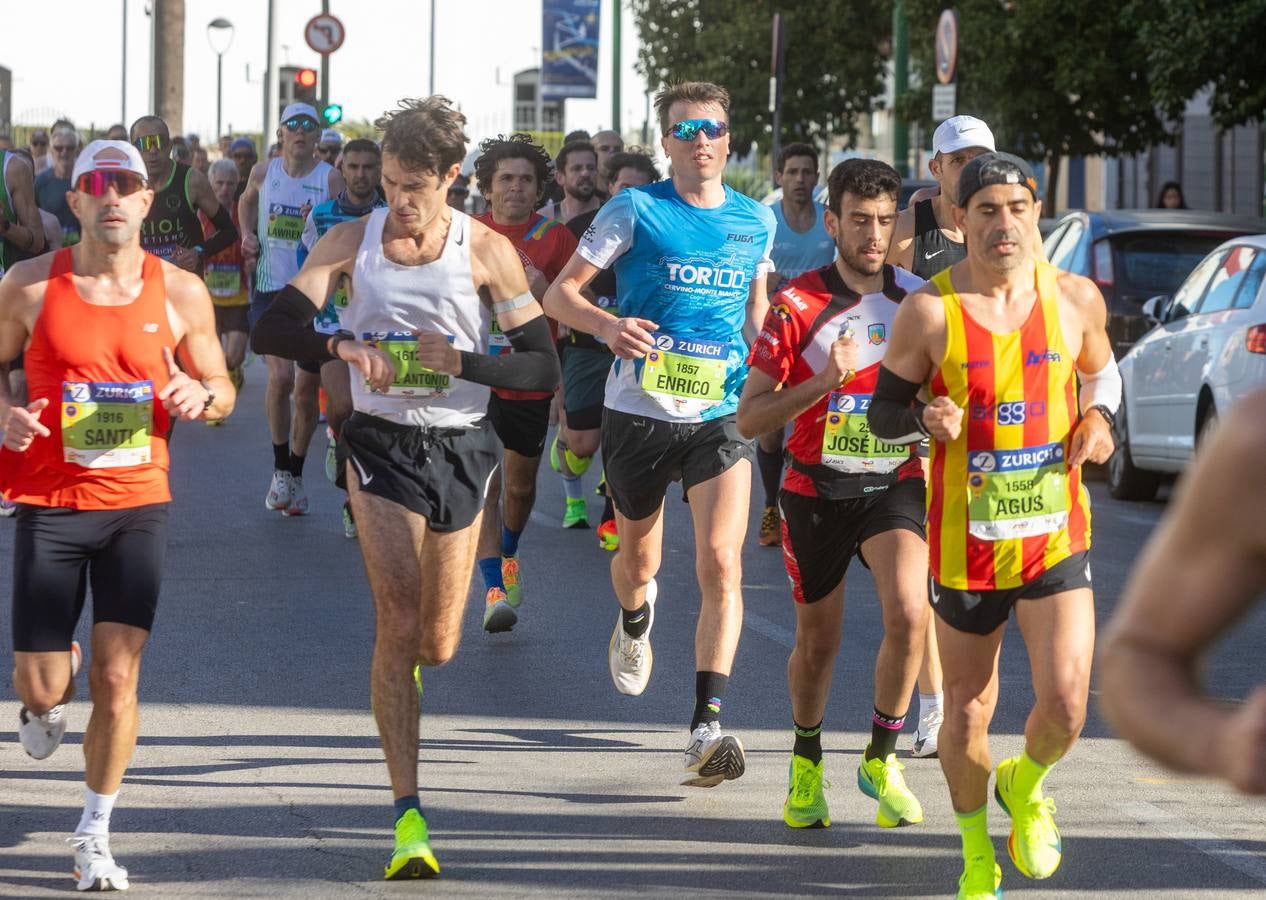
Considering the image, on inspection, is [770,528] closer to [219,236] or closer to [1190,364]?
[1190,364]

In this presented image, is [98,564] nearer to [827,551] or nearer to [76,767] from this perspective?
[76,767]

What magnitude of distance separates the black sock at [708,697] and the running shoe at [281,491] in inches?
265

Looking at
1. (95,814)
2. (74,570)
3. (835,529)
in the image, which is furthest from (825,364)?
(95,814)

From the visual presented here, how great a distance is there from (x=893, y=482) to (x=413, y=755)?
5.29 ft

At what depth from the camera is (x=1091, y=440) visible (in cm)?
526

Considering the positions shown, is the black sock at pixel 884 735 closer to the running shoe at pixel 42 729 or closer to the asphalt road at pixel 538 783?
the asphalt road at pixel 538 783

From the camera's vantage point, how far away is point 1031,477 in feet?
17.4

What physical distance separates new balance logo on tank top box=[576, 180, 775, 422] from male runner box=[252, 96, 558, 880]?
1162mm

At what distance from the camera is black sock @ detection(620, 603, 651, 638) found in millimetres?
7449

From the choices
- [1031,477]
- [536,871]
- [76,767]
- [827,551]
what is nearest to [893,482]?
[827,551]

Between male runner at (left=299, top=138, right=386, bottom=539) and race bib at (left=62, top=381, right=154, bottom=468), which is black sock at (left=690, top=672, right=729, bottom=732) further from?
male runner at (left=299, top=138, right=386, bottom=539)

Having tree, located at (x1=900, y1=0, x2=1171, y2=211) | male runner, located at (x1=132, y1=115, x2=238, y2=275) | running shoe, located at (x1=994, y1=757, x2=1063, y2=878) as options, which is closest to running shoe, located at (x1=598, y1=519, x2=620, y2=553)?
male runner, located at (x1=132, y1=115, x2=238, y2=275)

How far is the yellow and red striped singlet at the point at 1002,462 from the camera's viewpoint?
17.2 feet

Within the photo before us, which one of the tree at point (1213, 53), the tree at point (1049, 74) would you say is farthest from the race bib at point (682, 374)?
the tree at point (1049, 74)
